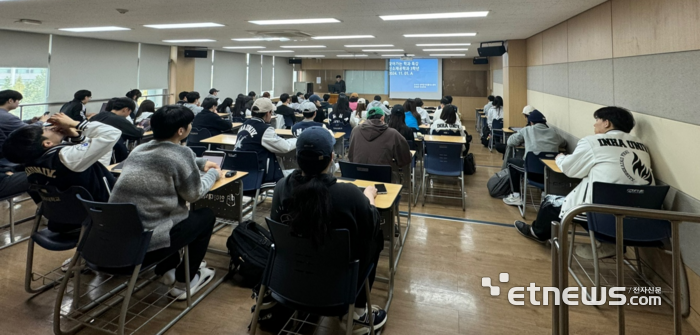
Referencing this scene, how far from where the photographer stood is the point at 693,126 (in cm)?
232

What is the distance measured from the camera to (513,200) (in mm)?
4547

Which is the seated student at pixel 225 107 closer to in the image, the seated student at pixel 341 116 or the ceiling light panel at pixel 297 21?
the seated student at pixel 341 116

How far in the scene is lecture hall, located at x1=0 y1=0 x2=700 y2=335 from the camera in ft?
5.49

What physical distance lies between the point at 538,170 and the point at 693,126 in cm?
174

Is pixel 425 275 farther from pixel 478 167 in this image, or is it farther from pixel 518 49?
pixel 518 49

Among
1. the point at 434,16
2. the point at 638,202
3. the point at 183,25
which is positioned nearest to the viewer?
the point at 638,202

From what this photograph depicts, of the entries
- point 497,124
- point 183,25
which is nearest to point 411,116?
point 497,124

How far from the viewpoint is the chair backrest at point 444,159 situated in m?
4.43

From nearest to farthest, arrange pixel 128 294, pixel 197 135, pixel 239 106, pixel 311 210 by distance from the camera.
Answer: pixel 311 210
pixel 128 294
pixel 197 135
pixel 239 106

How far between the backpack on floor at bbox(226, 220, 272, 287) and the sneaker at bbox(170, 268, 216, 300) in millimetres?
164

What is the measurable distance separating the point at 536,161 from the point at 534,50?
3.81 m

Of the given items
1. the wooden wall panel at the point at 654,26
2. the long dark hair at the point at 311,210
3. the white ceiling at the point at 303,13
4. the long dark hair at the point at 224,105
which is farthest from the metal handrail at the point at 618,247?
the long dark hair at the point at 224,105

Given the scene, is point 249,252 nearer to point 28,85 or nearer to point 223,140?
point 223,140

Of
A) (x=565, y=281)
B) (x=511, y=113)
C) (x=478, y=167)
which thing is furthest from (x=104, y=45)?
(x=565, y=281)
